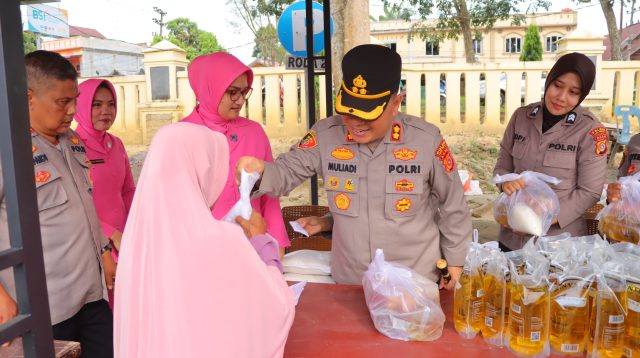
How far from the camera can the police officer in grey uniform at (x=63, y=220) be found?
69.7 inches

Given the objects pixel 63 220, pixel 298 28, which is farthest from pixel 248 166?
pixel 298 28

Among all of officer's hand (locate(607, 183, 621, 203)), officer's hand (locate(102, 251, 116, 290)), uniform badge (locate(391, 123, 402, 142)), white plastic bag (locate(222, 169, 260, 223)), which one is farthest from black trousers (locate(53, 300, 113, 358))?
officer's hand (locate(607, 183, 621, 203))

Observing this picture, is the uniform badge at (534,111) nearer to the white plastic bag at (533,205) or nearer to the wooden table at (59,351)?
the white plastic bag at (533,205)

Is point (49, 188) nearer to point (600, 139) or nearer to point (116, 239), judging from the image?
point (116, 239)

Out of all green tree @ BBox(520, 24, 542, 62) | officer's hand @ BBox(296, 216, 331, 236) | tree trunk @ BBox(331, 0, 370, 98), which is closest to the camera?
officer's hand @ BBox(296, 216, 331, 236)

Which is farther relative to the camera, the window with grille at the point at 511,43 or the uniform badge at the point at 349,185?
the window with grille at the point at 511,43

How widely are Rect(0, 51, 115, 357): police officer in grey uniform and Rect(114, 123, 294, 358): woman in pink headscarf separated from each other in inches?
30.4

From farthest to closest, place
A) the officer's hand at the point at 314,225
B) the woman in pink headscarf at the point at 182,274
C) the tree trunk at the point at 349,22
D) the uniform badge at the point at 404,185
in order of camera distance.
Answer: the tree trunk at the point at 349,22 → the officer's hand at the point at 314,225 → the uniform badge at the point at 404,185 → the woman in pink headscarf at the point at 182,274

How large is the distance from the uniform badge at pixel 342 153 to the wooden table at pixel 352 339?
0.54 metres

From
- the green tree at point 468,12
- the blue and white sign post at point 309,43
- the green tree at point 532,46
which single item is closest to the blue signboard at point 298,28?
the blue and white sign post at point 309,43

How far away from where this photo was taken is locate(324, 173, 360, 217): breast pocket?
1.92 metres

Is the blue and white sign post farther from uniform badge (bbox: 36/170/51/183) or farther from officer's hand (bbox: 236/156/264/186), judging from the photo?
uniform badge (bbox: 36/170/51/183)

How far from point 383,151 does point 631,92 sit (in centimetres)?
1189

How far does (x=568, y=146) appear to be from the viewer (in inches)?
93.9
